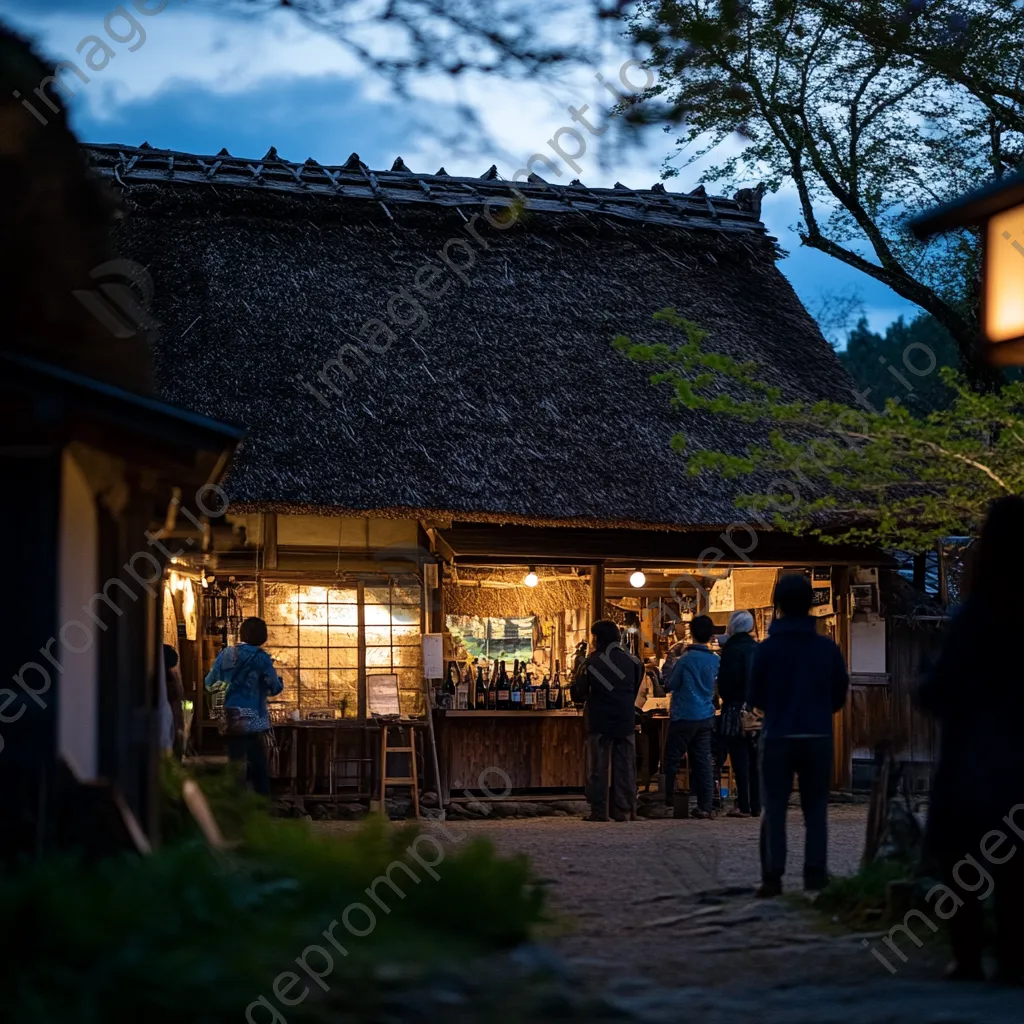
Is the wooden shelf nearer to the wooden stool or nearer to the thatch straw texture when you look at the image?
the wooden stool

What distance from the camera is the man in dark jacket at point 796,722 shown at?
24.6 ft

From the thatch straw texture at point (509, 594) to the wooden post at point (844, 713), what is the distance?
2625mm

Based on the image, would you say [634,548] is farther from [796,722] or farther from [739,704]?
[796,722]

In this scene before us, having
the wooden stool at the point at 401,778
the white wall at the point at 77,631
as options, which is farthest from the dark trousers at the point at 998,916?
the wooden stool at the point at 401,778

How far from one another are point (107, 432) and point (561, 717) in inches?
342

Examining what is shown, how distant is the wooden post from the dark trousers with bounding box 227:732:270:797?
Answer: 21.5 ft

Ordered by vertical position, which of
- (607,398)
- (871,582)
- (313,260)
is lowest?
(871,582)

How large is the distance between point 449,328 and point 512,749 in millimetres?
4387

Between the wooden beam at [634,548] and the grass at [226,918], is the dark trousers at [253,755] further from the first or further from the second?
the grass at [226,918]

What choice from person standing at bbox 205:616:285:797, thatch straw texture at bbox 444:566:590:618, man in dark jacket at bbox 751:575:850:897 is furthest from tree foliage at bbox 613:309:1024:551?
person standing at bbox 205:616:285:797

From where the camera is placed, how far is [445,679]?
14.0 meters

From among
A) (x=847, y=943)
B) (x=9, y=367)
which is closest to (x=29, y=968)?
(x=9, y=367)

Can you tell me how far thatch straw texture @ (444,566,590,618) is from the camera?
1463cm

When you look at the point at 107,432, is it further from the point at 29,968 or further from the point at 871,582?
the point at 871,582
